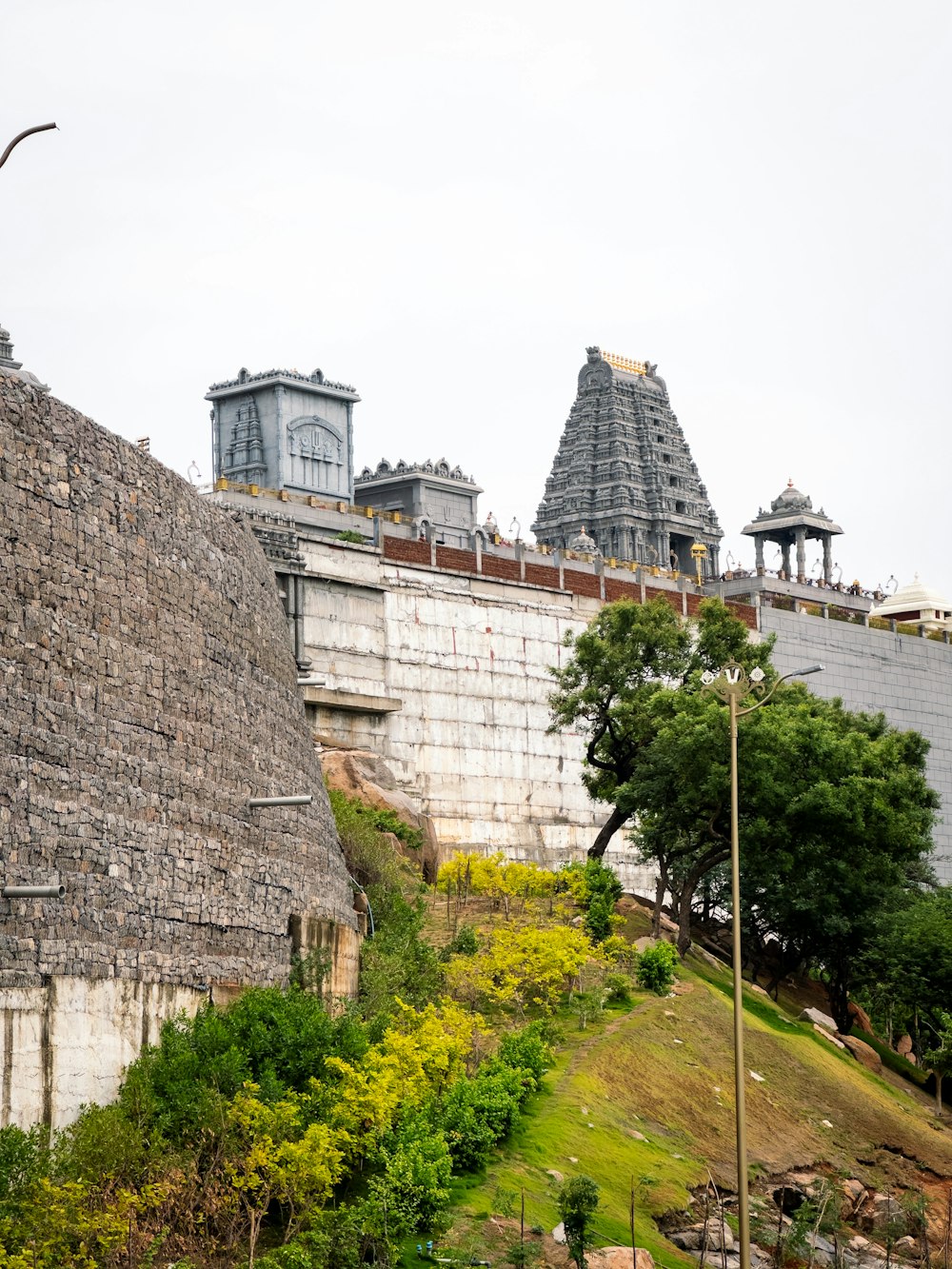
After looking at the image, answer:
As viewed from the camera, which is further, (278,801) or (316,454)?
(316,454)

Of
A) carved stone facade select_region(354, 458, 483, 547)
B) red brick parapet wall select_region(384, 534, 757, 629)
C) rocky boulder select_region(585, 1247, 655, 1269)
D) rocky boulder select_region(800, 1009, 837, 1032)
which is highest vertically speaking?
carved stone facade select_region(354, 458, 483, 547)

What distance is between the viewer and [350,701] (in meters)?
46.1

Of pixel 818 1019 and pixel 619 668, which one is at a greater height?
pixel 619 668

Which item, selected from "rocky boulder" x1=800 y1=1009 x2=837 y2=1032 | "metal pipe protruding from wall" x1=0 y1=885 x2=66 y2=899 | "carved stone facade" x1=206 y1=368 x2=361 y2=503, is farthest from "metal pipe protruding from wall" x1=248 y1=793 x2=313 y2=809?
"carved stone facade" x1=206 y1=368 x2=361 y2=503

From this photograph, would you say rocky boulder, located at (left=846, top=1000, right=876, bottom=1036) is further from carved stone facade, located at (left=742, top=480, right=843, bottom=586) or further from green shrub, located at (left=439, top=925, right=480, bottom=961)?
carved stone facade, located at (left=742, top=480, right=843, bottom=586)

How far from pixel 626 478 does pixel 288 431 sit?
32.1 m

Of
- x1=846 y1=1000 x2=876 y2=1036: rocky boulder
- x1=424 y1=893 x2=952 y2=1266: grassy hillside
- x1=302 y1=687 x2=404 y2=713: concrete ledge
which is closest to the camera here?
x1=424 y1=893 x2=952 y2=1266: grassy hillside

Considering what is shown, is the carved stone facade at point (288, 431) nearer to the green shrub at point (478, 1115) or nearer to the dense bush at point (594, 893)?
the dense bush at point (594, 893)

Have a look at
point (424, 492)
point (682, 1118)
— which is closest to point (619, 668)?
point (682, 1118)

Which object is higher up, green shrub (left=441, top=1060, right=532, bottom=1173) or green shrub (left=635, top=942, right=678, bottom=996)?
green shrub (left=635, top=942, right=678, bottom=996)

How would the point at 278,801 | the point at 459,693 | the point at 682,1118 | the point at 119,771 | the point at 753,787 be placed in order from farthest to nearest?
the point at 459,693, the point at 753,787, the point at 682,1118, the point at 278,801, the point at 119,771

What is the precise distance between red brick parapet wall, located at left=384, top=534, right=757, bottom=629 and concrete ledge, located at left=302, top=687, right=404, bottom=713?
4.06 m

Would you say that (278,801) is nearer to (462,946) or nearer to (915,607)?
(462,946)

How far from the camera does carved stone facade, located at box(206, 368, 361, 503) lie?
223ft
